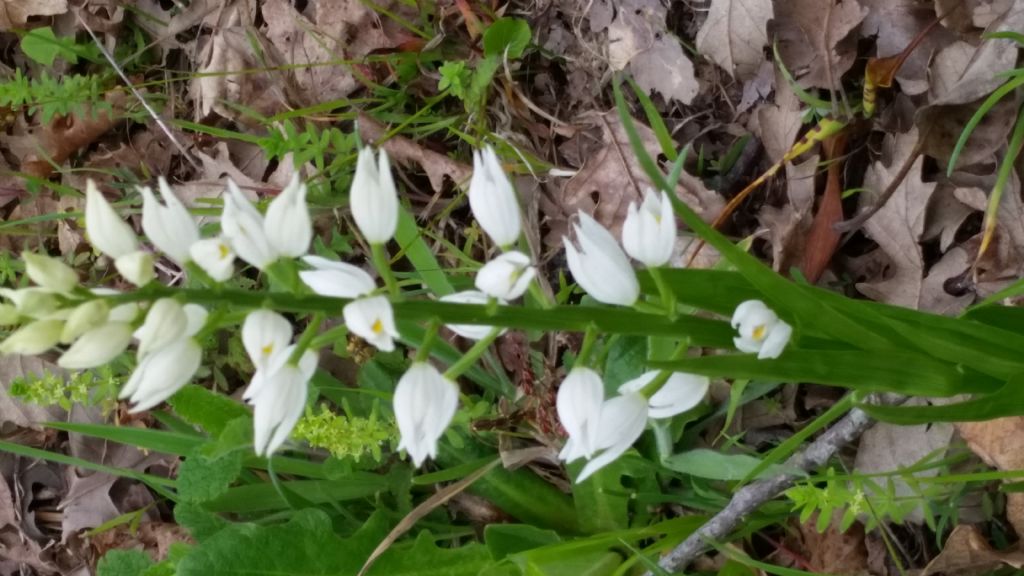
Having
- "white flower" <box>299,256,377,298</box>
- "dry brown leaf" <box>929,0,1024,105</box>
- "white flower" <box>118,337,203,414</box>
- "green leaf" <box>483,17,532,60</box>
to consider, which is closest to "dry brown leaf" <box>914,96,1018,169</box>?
"dry brown leaf" <box>929,0,1024,105</box>

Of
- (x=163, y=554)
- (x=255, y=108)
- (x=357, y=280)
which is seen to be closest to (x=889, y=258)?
(x=357, y=280)

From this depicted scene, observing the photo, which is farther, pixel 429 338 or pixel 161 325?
pixel 429 338

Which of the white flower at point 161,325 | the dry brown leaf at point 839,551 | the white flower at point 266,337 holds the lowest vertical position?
the dry brown leaf at point 839,551

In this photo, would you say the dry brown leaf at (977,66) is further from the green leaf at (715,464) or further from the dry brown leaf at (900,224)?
the green leaf at (715,464)

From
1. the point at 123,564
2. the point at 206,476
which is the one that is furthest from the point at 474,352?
the point at 123,564

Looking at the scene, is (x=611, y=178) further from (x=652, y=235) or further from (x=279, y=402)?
(x=279, y=402)

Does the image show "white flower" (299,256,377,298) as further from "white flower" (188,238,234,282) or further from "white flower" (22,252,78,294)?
"white flower" (22,252,78,294)

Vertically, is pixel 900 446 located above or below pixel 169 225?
below

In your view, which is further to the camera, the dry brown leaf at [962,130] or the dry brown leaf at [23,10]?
the dry brown leaf at [23,10]

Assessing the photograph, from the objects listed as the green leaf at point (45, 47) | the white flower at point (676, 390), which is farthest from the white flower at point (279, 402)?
the green leaf at point (45, 47)
